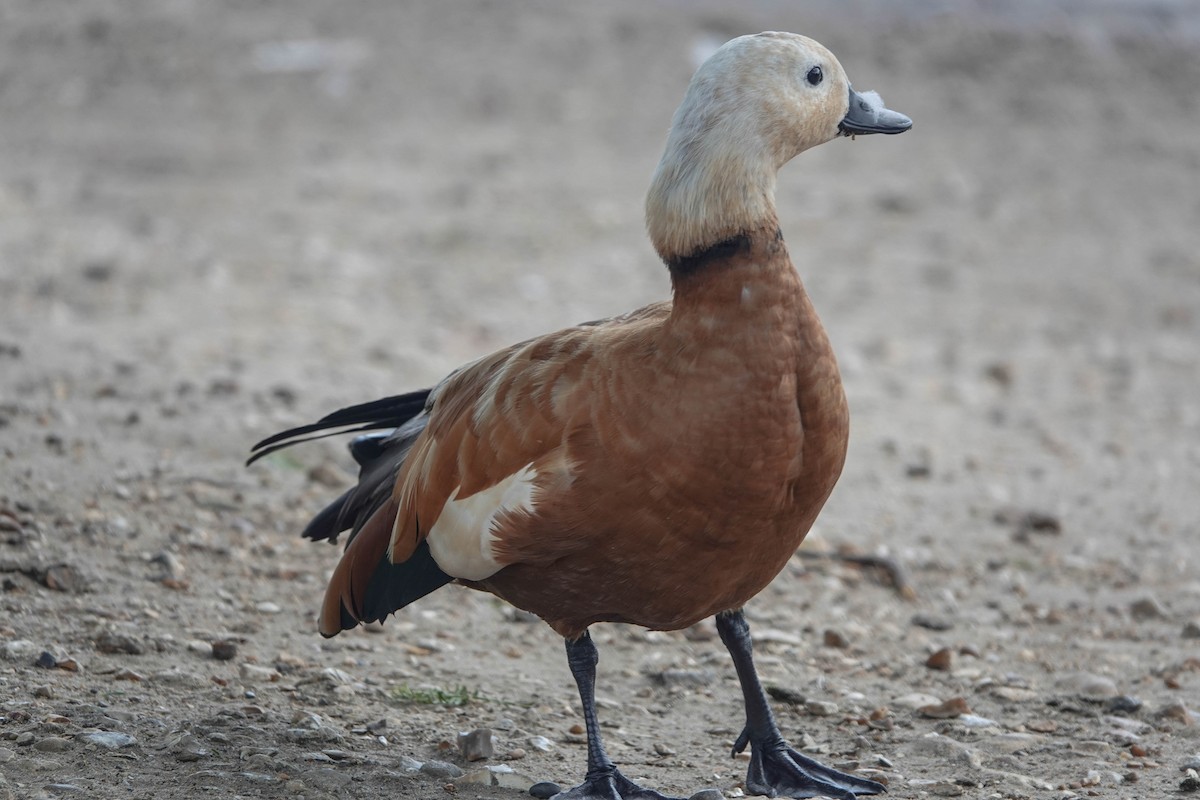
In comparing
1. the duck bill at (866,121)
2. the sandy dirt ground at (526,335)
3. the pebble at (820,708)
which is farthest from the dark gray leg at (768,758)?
the duck bill at (866,121)

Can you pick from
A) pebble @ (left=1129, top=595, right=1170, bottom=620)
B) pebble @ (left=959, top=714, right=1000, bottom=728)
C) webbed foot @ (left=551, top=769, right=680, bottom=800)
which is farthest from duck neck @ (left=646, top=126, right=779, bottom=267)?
pebble @ (left=1129, top=595, right=1170, bottom=620)

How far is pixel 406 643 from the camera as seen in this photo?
529 centimetres

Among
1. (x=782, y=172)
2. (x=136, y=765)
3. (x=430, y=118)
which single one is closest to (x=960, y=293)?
(x=782, y=172)

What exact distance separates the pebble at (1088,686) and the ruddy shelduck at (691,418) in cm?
164

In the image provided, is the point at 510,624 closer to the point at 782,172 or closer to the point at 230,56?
the point at 782,172

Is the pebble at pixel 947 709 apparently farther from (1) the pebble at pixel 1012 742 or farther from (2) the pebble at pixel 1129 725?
(2) the pebble at pixel 1129 725

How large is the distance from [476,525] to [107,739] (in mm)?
1229

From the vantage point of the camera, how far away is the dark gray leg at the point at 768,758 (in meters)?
4.21

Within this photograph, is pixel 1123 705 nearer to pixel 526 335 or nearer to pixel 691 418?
pixel 691 418

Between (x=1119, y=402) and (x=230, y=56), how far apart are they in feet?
30.2

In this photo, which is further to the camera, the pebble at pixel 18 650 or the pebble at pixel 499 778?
the pebble at pixel 18 650

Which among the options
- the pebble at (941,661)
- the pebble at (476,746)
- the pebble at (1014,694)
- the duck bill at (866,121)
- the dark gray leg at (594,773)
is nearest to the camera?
the duck bill at (866,121)

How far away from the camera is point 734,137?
3715 mm

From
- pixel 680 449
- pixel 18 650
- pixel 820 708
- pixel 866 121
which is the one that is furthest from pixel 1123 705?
pixel 18 650
